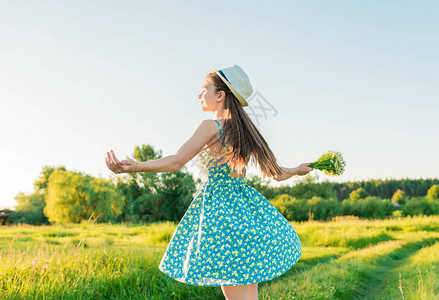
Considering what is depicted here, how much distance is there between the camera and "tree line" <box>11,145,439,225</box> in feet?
81.8

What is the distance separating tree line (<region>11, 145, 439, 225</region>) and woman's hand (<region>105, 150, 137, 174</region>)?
788 inches

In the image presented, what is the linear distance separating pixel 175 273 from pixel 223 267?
363mm

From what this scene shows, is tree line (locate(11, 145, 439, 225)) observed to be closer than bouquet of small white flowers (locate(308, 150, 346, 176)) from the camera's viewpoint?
No

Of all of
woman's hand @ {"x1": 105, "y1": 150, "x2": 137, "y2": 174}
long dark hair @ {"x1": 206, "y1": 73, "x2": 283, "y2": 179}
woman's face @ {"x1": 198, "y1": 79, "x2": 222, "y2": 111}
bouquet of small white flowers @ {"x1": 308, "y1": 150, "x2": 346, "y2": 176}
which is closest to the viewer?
woman's hand @ {"x1": 105, "y1": 150, "x2": 137, "y2": 174}

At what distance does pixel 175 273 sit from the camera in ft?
8.36

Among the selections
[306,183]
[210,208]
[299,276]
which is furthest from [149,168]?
[306,183]

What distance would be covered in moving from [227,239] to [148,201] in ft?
81.2

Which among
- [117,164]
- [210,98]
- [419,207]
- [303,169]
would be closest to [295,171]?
[303,169]

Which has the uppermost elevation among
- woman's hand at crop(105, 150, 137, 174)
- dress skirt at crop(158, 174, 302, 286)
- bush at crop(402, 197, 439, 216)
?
woman's hand at crop(105, 150, 137, 174)

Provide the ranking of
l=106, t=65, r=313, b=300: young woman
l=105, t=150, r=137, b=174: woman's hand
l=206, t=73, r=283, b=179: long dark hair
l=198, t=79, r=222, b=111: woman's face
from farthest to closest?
1. l=198, t=79, r=222, b=111: woman's face
2. l=206, t=73, r=283, b=179: long dark hair
3. l=106, t=65, r=313, b=300: young woman
4. l=105, t=150, r=137, b=174: woman's hand

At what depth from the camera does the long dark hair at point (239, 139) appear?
275 cm

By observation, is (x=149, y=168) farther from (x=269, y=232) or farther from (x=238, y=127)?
(x=269, y=232)

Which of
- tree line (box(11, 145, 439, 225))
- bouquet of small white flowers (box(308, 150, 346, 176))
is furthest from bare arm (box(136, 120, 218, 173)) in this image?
tree line (box(11, 145, 439, 225))

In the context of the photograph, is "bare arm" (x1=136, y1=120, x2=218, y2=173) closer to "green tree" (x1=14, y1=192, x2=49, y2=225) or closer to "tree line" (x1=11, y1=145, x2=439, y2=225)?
"tree line" (x1=11, y1=145, x2=439, y2=225)
